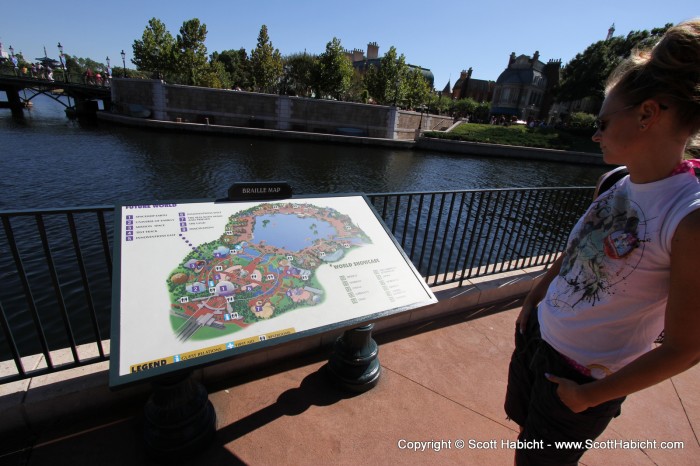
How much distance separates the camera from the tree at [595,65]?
47.0 meters

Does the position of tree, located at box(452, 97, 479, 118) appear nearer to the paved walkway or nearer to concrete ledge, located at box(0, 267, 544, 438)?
the paved walkway

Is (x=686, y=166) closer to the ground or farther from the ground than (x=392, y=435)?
farther from the ground

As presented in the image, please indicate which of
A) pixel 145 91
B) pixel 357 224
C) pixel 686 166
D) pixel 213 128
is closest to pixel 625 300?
pixel 686 166

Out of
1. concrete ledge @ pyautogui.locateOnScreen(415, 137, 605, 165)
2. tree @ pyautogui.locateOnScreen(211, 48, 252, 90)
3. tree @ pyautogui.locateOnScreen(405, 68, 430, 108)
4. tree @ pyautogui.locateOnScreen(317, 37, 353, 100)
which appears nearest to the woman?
concrete ledge @ pyautogui.locateOnScreen(415, 137, 605, 165)

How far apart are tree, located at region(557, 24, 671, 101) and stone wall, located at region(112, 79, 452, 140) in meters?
30.1

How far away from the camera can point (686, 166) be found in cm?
110

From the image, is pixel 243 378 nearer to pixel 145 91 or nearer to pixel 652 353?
pixel 652 353

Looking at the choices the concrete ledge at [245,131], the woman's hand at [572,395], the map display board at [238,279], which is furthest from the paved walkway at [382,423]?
the concrete ledge at [245,131]

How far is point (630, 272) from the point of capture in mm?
1196

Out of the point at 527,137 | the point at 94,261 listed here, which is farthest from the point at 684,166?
the point at 527,137

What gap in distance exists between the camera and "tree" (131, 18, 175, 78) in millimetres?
43312

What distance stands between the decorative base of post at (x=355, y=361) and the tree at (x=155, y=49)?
49.8 m

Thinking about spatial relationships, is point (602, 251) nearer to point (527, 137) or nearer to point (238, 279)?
point (238, 279)

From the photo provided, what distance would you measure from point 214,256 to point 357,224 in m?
1.04
